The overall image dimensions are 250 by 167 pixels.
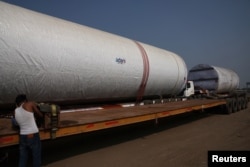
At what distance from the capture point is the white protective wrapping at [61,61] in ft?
17.0

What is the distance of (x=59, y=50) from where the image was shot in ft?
19.6

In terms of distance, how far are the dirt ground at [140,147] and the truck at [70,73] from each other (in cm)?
83

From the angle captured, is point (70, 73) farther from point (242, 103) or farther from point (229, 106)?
point (242, 103)

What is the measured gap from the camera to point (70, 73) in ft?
20.6

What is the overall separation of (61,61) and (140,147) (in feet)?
10.5

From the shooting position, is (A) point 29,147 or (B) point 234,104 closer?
(A) point 29,147

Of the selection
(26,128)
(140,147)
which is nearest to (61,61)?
(26,128)

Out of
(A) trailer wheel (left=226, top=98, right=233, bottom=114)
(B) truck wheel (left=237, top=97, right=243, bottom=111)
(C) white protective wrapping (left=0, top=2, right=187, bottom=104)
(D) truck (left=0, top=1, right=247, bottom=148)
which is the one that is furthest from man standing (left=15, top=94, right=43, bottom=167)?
(B) truck wheel (left=237, top=97, right=243, bottom=111)

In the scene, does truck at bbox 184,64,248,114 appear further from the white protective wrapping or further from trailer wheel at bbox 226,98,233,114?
the white protective wrapping

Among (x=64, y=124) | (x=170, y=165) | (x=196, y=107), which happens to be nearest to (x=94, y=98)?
(x=64, y=124)

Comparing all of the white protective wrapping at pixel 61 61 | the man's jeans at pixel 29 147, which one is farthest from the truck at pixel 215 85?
the man's jeans at pixel 29 147

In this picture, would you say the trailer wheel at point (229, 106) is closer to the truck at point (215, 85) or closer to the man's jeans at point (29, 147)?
the truck at point (215, 85)

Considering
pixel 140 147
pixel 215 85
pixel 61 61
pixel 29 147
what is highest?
pixel 61 61

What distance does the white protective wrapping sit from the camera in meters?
5.19
